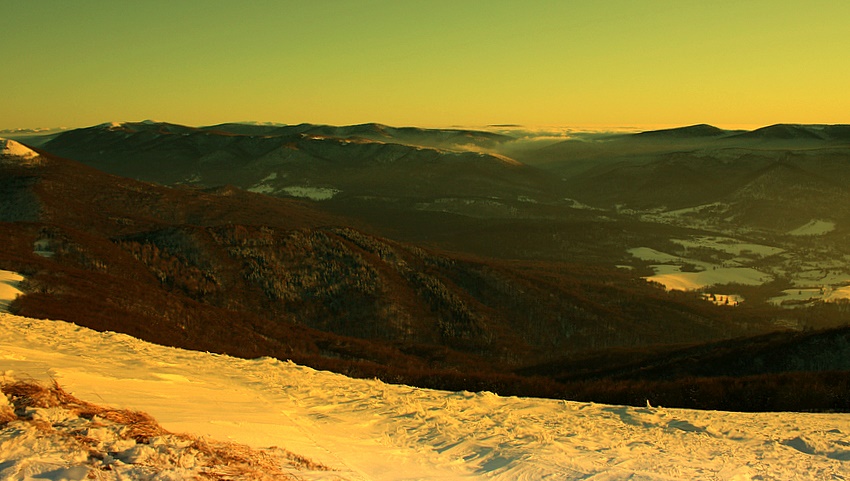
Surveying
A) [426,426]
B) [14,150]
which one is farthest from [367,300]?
[14,150]

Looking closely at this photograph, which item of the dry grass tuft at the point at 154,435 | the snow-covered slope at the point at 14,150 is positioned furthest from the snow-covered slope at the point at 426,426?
the snow-covered slope at the point at 14,150

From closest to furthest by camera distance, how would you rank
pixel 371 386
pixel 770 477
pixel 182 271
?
pixel 770 477 < pixel 371 386 < pixel 182 271

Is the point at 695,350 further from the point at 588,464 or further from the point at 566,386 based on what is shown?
the point at 588,464

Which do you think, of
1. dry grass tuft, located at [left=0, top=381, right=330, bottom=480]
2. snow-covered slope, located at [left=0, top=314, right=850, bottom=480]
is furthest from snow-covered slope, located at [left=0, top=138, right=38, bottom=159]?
dry grass tuft, located at [left=0, top=381, right=330, bottom=480]

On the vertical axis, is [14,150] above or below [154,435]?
above

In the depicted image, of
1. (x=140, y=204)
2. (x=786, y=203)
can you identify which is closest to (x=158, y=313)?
(x=140, y=204)

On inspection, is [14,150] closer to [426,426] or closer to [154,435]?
[426,426]

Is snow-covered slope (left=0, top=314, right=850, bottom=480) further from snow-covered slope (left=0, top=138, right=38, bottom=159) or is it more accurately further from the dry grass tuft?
snow-covered slope (left=0, top=138, right=38, bottom=159)

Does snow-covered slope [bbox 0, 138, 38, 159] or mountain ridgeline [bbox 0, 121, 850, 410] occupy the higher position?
snow-covered slope [bbox 0, 138, 38, 159]
